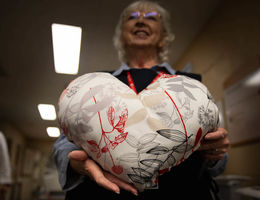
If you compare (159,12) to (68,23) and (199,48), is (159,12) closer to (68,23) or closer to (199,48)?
(68,23)

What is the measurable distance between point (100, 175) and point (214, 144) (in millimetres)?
245

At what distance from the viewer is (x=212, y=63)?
1.90 meters

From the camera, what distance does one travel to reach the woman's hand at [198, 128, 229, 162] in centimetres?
43

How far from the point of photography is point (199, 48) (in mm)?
2137

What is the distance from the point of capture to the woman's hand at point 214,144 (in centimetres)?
43

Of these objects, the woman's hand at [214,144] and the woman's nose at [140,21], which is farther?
the woman's nose at [140,21]

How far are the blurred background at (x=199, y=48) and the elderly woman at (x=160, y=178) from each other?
0.36m

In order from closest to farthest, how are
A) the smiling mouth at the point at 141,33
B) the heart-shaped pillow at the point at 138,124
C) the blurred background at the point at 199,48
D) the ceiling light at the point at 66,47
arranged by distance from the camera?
the heart-shaped pillow at the point at 138,124, the smiling mouth at the point at 141,33, the blurred background at the point at 199,48, the ceiling light at the point at 66,47

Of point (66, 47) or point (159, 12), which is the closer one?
point (159, 12)

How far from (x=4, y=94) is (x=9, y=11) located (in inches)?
85.4

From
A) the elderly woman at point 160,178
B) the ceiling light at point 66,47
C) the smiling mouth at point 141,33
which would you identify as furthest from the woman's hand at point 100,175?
the ceiling light at point 66,47

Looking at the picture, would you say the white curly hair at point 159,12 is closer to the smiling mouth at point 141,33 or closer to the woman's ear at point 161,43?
the woman's ear at point 161,43

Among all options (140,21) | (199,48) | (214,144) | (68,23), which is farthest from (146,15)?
(199,48)

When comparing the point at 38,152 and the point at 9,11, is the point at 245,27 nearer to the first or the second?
the point at 9,11
